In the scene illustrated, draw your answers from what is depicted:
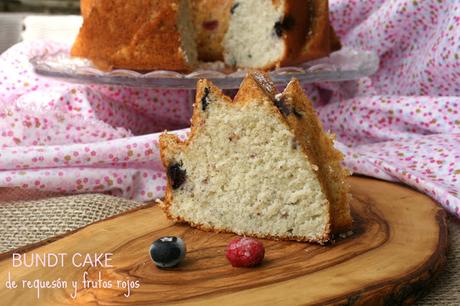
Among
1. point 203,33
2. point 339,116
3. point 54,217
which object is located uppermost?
Result: point 203,33

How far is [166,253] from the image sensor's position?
145 cm

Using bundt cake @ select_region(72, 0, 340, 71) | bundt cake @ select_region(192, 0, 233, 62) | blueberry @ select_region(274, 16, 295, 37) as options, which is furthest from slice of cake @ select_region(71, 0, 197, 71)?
blueberry @ select_region(274, 16, 295, 37)

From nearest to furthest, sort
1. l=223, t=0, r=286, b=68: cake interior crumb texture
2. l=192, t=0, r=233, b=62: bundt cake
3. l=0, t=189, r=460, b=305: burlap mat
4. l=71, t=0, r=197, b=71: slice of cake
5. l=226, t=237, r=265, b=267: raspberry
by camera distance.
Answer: l=226, t=237, r=265, b=267: raspberry → l=0, t=189, r=460, b=305: burlap mat → l=71, t=0, r=197, b=71: slice of cake → l=223, t=0, r=286, b=68: cake interior crumb texture → l=192, t=0, r=233, b=62: bundt cake

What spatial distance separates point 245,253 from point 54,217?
0.63 meters

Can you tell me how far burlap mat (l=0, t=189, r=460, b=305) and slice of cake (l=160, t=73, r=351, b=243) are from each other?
0.76 ft

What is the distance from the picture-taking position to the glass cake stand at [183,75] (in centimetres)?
228

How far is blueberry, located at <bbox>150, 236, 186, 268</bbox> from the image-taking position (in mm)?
1446

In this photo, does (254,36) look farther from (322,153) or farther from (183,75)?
(322,153)

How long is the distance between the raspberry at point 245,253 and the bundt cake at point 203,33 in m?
1.16

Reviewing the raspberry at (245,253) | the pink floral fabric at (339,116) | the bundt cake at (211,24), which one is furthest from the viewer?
the bundt cake at (211,24)

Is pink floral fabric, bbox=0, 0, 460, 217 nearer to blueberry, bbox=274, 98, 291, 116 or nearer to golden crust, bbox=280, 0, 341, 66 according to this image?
golden crust, bbox=280, 0, 341, 66

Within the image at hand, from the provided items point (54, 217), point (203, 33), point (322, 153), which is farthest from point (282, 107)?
point (203, 33)

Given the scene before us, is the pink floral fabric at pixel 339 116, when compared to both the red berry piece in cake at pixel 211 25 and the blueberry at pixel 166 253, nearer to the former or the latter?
the red berry piece in cake at pixel 211 25

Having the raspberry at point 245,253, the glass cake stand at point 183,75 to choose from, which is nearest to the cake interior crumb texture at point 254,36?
the glass cake stand at point 183,75
